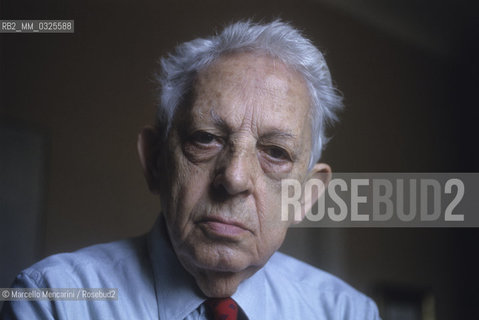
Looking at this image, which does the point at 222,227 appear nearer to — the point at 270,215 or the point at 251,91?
the point at 270,215

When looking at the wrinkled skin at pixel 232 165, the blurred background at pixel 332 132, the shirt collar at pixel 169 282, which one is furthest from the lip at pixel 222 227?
the blurred background at pixel 332 132

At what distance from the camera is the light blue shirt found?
67 cm

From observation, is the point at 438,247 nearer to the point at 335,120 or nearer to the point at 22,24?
the point at 335,120

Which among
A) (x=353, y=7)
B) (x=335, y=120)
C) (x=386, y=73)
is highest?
(x=353, y=7)

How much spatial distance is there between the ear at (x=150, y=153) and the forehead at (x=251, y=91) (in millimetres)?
104

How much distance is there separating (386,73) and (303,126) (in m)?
0.34

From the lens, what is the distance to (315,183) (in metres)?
0.78

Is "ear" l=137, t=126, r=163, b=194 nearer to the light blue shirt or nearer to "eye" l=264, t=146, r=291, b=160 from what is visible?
the light blue shirt

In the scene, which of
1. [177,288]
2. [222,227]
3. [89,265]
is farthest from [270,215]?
[89,265]

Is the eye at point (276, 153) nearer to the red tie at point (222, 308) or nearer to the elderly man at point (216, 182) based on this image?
the elderly man at point (216, 182)

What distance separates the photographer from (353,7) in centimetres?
93

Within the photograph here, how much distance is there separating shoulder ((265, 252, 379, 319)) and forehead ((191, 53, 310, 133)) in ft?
0.95

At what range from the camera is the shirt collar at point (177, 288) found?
0.68 metres

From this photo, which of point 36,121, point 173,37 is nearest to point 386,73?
point 173,37
